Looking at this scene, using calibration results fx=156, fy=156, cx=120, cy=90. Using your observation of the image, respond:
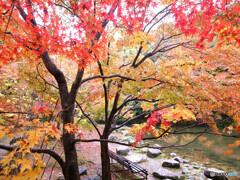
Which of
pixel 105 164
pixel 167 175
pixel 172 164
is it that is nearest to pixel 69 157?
pixel 105 164

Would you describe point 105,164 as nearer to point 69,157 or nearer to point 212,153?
point 69,157

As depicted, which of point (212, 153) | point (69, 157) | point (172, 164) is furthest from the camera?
point (212, 153)

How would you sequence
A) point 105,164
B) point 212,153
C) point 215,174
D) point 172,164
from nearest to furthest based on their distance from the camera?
point 105,164
point 215,174
point 172,164
point 212,153

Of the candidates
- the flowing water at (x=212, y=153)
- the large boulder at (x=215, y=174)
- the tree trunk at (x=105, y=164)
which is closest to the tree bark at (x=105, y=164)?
the tree trunk at (x=105, y=164)

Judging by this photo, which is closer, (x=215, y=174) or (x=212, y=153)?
(x=215, y=174)

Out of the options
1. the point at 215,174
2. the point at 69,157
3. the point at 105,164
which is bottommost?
the point at 215,174

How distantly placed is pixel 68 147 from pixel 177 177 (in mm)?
5498


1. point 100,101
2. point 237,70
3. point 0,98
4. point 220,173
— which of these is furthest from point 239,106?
point 0,98

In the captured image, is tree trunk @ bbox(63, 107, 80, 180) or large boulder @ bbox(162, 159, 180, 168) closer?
tree trunk @ bbox(63, 107, 80, 180)

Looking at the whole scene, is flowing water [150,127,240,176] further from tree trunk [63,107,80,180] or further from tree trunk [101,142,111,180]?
tree trunk [63,107,80,180]

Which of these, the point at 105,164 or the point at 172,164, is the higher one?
the point at 105,164

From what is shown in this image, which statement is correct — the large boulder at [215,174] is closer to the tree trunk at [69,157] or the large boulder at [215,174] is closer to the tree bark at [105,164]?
the tree bark at [105,164]

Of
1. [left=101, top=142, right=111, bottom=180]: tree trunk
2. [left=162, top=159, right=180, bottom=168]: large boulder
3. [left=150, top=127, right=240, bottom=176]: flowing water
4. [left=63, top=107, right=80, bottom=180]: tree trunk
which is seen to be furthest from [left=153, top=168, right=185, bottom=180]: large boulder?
[left=63, top=107, right=80, bottom=180]: tree trunk

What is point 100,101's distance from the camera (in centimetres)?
763
